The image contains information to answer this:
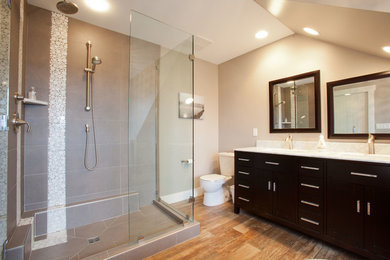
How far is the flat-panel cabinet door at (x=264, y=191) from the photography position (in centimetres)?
212

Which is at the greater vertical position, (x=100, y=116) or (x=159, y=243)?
(x=100, y=116)

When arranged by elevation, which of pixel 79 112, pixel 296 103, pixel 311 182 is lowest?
pixel 311 182

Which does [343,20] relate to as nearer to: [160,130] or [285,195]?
[285,195]

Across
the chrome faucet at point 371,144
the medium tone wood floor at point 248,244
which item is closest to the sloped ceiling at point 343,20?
the chrome faucet at point 371,144

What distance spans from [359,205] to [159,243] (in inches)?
70.9

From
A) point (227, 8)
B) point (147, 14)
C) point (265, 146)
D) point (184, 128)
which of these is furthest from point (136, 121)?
point (265, 146)

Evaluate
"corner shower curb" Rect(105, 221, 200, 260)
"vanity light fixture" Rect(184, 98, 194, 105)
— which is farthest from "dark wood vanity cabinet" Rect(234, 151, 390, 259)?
"vanity light fixture" Rect(184, 98, 194, 105)

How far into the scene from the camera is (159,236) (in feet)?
5.77

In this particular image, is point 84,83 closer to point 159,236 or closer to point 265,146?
point 159,236

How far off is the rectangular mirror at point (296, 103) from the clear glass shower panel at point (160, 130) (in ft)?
4.25

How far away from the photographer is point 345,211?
1.56 meters

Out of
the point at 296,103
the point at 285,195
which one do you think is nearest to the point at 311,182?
the point at 285,195

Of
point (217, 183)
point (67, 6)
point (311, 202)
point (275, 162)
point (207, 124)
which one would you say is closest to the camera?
point (67, 6)

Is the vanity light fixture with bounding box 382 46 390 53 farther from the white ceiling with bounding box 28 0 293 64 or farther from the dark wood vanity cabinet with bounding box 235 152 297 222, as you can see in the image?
the dark wood vanity cabinet with bounding box 235 152 297 222
